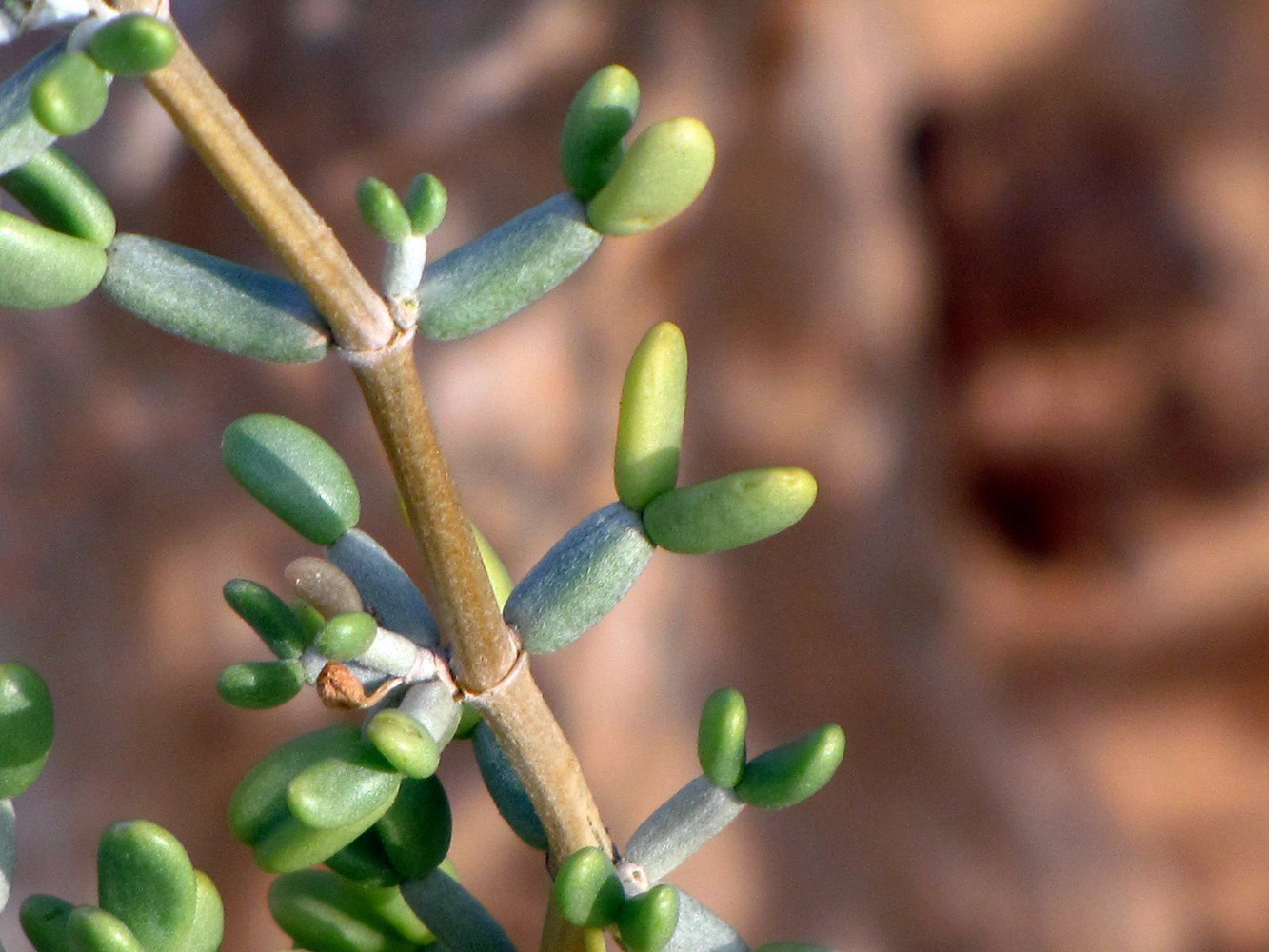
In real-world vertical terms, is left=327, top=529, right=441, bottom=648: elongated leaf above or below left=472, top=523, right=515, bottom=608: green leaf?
above

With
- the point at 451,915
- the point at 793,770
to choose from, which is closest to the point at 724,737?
the point at 793,770

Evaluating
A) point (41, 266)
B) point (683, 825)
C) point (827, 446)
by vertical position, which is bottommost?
point (827, 446)

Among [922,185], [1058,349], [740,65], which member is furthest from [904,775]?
[740,65]

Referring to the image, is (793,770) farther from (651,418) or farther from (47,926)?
(47,926)

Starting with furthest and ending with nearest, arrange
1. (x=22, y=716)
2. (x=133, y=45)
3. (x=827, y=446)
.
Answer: (x=827, y=446) < (x=22, y=716) < (x=133, y=45)

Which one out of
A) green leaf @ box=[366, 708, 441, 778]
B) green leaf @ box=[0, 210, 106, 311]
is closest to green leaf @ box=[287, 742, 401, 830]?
green leaf @ box=[366, 708, 441, 778]

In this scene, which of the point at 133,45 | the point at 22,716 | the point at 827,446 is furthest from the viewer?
the point at 827,446

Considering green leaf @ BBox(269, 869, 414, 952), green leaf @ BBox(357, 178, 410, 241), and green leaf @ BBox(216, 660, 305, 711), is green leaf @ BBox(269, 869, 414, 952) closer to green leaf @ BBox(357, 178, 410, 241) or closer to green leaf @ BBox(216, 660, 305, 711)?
green leaf @ BBox(216, 660, 305, 711)
